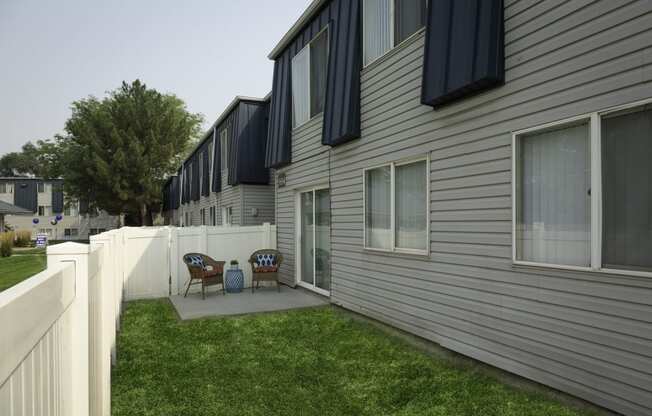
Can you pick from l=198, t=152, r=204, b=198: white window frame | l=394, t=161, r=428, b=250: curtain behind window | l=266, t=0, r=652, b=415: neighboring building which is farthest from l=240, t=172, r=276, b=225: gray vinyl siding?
l=394, t=161, r=428, b=250: curtain behind window

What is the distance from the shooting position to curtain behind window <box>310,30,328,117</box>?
838cm

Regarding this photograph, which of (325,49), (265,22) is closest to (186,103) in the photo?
(265,22)

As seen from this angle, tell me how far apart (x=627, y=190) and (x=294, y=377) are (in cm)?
344

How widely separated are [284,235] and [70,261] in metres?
8.32

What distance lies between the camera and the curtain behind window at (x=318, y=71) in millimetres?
8375

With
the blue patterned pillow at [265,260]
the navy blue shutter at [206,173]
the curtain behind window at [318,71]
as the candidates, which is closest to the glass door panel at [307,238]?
the blue patterned pillow at [265,260]

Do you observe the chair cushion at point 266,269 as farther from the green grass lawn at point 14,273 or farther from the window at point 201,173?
the window at point 201,173

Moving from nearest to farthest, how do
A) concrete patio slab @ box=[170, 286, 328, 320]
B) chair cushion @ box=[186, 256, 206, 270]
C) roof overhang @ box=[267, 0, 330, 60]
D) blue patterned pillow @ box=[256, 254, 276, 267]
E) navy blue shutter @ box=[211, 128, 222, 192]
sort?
concrete patio slab @ box=[170, 286, 328, 320], roof overhang @ box=[267, 0, 330, 60], chair cushion @ box=[186, 256, 206, 270], blue patterned pillow @ box=[256, 254, 276, 267], navy blue shutter @ box=[211, 128, 222, 192]

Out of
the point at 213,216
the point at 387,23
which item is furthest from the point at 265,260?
the point at 213,216

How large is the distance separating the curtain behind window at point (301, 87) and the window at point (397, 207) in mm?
3130

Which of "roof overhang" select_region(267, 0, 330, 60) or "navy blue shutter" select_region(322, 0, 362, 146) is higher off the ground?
"roof overhang" select_region(267, 0, 330, 60)

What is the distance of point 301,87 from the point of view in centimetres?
937

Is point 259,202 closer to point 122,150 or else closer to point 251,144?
point 251,144

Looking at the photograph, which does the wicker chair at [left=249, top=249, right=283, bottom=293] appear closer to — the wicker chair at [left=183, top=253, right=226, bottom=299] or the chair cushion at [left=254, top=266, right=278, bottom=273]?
the chair cushion at [left=254, top=266, right=278, bottom=273]
